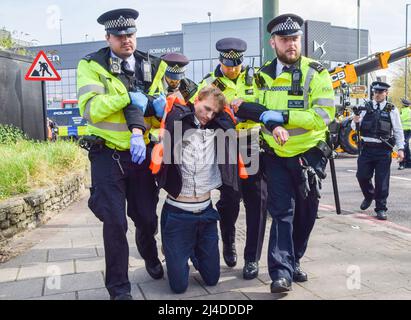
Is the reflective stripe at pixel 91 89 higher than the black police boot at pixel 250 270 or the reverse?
higher

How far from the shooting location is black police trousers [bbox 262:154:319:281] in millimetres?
3670

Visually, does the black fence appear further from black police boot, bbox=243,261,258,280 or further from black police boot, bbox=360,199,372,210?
black police boot, bbox=243,261,258,280

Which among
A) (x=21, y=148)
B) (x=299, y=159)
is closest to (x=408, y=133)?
(x=21, y=148)

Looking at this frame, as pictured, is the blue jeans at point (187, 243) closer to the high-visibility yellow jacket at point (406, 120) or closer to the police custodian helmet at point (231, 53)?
the police custodian helmet at point (231, 53)

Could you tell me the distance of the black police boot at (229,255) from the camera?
445 cm

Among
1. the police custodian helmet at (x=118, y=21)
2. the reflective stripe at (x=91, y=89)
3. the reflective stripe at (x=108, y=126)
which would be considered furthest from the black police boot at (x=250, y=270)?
the police custodian helmet at (x=118, y=21)

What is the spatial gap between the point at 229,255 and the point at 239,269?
163 mm

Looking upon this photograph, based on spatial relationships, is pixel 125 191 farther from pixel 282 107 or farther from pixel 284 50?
pixel 284 50

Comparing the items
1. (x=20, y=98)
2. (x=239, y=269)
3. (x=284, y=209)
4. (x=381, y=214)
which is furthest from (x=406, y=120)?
(x=284, y=209)

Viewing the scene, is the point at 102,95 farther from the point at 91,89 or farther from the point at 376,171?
the point at 376,171

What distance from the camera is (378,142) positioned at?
23.7 feet

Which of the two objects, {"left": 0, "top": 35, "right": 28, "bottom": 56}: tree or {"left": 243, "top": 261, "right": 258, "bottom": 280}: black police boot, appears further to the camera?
{"left": 0, "top": 35, "right": 28, "bottom": 56}: tree

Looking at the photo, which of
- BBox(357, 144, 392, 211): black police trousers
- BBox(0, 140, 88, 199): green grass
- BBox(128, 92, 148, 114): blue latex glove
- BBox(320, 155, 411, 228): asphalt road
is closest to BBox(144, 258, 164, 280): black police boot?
BBox(128, 92, 148, 114): blue latex glove

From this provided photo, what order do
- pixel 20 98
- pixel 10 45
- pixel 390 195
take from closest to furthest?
pixel 390 195 → pixel 20 98 → pixel 10 45
